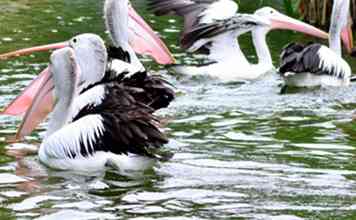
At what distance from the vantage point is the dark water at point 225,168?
587cm

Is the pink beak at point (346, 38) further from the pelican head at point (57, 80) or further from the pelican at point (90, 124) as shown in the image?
the pelican at point (90, 124)

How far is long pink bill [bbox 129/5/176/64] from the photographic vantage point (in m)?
9.79

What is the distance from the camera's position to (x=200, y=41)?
11016mm

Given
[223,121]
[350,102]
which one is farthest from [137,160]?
[350,102]

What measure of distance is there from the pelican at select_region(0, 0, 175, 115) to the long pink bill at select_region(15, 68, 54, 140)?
117 millimetres

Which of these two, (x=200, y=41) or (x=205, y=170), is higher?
(x=205, y=170)

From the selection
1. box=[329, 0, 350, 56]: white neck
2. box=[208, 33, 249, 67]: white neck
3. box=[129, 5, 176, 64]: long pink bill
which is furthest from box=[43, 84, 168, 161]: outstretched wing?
box=[329, 0, 350, 56]: white neck

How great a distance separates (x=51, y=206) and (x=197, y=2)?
5777 millimetres

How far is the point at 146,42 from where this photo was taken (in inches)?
390

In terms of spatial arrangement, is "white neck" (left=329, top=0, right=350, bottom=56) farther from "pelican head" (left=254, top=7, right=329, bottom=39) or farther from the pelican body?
the pelican body

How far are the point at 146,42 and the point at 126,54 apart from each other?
101 centimetres

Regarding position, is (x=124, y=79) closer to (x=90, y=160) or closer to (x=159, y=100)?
(x=159, y=100)

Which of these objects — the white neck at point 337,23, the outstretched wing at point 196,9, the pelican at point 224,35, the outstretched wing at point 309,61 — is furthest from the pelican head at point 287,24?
the outstretched wing at point 309,61

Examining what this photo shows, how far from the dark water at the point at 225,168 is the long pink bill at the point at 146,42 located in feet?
1.28
